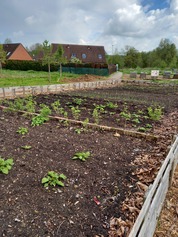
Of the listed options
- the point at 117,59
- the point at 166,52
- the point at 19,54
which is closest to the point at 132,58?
the point at 117,59

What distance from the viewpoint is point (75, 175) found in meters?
2.94

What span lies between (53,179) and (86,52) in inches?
1602

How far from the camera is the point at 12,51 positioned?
4047cm

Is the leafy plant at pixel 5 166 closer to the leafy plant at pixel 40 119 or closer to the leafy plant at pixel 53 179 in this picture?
the leafy plant at pixel 53 179

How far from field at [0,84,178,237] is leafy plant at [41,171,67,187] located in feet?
0.18

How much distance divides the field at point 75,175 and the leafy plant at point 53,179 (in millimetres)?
54

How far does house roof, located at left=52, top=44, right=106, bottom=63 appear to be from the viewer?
39.8 metres

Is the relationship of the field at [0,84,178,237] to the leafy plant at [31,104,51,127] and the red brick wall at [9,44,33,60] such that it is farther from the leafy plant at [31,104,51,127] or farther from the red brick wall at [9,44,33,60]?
the red brick wall at [9,44,33,60]

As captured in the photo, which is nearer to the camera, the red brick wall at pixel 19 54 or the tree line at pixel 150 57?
the red brick wall at pixel 19 54

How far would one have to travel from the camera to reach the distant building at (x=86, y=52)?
39750 mm

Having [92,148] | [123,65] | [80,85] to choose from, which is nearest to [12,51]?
[123,65]

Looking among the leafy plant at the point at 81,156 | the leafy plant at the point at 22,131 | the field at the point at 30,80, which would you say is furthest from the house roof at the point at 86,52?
the leafy plant at the point at 81,156

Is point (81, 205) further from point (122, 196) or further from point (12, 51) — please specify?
point (12, 51)

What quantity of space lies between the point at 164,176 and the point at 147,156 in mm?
1220
